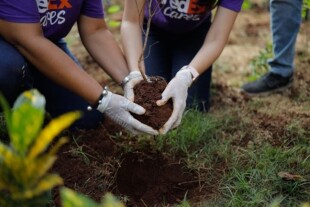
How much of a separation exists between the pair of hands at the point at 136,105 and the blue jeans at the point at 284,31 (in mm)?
959

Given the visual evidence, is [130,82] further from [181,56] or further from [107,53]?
[181,56]

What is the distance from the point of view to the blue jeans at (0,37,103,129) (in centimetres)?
205

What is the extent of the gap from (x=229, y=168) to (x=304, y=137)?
471 mm

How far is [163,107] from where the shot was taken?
2.11m

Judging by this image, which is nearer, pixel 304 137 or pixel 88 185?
pixel 88 185

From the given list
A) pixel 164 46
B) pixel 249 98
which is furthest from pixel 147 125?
pixel 249 98

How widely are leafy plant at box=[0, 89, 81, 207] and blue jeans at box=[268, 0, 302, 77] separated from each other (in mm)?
2123

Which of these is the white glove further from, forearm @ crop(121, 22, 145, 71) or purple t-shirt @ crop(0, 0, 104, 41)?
purple t-shirt @ crop(0, 0, 104, 41)

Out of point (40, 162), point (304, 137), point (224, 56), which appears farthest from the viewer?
point (224, 56)

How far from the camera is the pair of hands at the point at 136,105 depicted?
2.05 metres

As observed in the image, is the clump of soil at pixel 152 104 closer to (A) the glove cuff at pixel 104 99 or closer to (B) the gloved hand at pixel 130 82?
(B) the gloved hand at pixel 130 82

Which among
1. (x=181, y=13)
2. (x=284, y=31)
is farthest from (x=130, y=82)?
(x=284, y=31)

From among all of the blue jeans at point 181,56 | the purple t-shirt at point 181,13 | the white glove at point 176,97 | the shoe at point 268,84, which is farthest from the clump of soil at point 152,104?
the shoe at point 268,84

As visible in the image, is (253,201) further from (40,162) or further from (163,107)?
(40,162)
